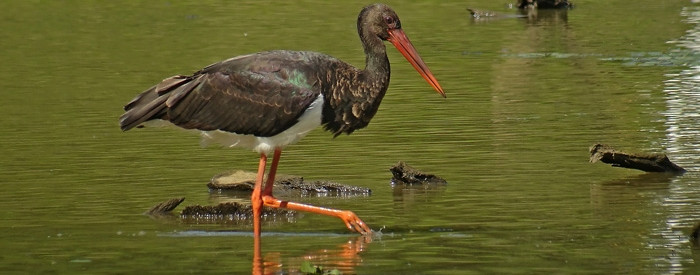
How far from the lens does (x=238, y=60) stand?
1123cm

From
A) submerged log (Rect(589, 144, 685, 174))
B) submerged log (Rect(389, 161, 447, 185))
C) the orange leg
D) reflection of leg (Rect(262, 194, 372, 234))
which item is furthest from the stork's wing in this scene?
submerged log (Rect(589, 144, 685, 174))

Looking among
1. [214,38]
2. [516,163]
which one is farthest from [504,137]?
[214,38]

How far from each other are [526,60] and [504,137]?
6.85 m

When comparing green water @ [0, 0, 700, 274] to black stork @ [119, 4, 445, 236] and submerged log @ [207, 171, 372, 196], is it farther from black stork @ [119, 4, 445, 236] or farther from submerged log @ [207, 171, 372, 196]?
black stork @ [119, 4, 445, 236]

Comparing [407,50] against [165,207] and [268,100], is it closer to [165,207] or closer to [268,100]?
[268,100]

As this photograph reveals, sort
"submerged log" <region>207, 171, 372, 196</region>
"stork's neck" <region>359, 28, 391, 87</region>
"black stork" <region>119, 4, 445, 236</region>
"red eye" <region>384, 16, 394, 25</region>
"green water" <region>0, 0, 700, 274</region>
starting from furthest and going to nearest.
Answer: "submerged log" <region>207, 171, 372, 196</region> < "red eye" <region>384, 16, 394, 25</region> < "stork's neck" <region>359, 28, 391, 87</region> < "black stork" <region>119, 4, 445, 236</region> < "green water" <region>0, 0, 700, 274</region>

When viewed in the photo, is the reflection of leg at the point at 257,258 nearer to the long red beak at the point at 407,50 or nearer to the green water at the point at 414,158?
the green water at the point at 414,158

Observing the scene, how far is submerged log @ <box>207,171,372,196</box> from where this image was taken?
40.0 feet

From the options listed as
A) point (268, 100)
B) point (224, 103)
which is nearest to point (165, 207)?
point (224, 103)

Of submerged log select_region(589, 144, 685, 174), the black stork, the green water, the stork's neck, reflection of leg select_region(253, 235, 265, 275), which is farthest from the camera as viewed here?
submerged log select_region(589, 144, 685, 174)

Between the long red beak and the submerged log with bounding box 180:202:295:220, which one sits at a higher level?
the long red beak

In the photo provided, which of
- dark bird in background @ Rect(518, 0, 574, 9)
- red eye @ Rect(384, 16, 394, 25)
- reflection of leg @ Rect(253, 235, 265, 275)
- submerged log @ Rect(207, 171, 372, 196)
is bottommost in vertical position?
reflection of leg @ Rect(253, 235, 265, 275)

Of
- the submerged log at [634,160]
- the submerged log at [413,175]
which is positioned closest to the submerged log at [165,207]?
the submerged log at [413,175]

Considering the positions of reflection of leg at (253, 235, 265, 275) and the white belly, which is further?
the white belly
